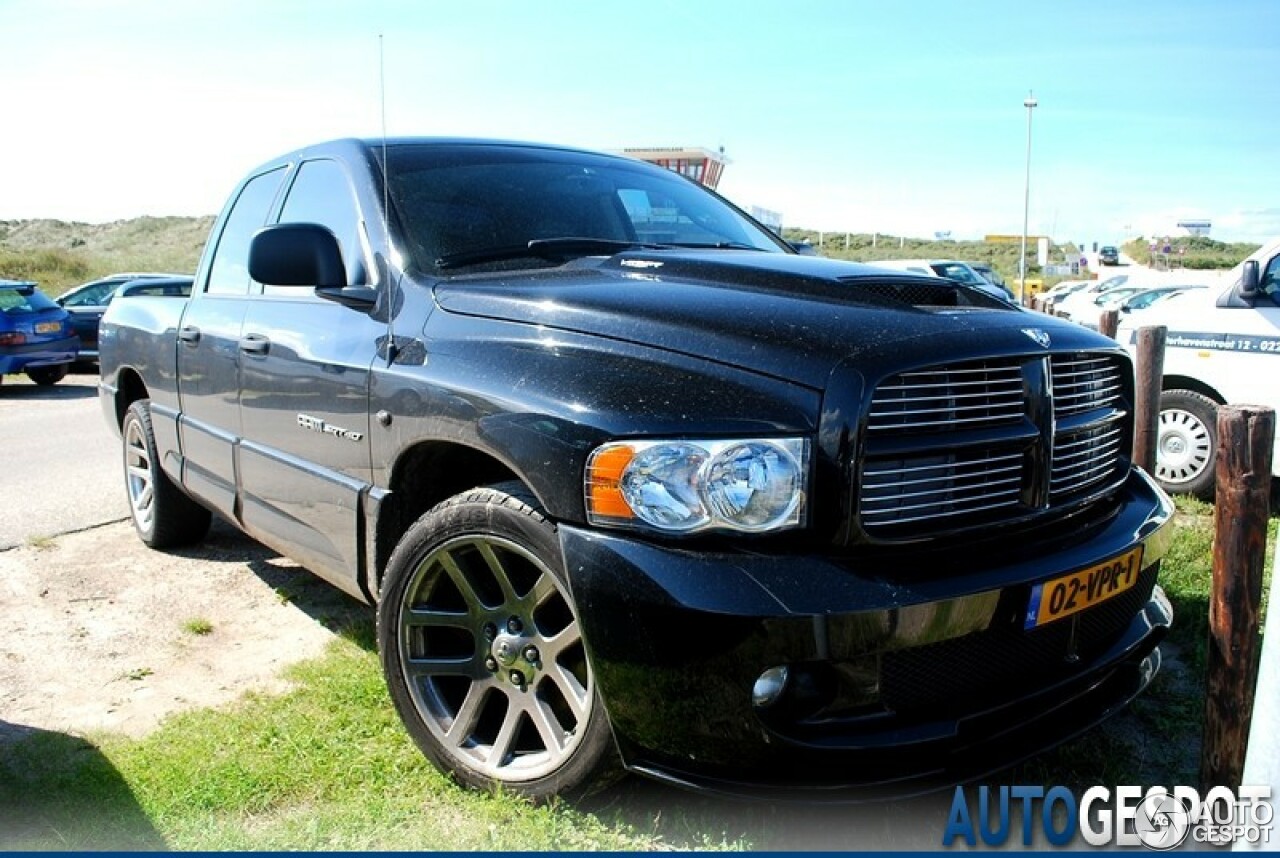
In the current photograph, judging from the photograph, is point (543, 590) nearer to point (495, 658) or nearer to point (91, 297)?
point (495, 658)

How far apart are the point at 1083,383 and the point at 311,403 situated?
2.34m

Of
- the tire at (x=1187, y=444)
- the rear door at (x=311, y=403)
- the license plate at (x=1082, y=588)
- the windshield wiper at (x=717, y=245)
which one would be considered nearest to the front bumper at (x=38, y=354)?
the rear door at (x=311, y=403)

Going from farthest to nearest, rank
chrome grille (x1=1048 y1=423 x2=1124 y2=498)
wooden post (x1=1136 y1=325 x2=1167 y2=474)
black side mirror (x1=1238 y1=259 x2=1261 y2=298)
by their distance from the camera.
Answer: black side mirror (x1=1238 y1=259 x2=1261 y2=298) → wooden post (x1=1136 y1=325 x2=1167 y2=474) → chrome grille (x1=1048 y1=423 x2=1124 y2=498)

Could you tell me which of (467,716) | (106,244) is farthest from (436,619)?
(106,244)

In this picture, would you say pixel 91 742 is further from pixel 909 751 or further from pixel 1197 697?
pixel 1197 697

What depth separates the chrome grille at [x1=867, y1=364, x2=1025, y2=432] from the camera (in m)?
2.25

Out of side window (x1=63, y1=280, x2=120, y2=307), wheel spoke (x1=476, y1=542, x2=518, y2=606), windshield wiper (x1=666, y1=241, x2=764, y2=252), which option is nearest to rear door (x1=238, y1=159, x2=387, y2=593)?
wheel spoke (x1=476, y1=542, x2=518, y2=606)

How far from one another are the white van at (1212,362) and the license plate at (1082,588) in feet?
12.8

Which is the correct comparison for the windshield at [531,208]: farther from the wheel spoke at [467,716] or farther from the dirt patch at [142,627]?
the dirt patch at [142,627]

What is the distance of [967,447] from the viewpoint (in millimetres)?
2338

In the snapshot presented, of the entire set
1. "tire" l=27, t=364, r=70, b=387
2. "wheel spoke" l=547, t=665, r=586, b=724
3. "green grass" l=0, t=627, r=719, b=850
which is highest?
"wheel spoke" l=547, t=665, r=586, b=724

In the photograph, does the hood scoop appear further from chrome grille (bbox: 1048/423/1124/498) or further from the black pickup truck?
chrome grille (bbox: 1048/423/1124/498)

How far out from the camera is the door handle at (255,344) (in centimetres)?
364

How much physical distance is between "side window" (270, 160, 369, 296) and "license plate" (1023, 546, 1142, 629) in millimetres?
2173
